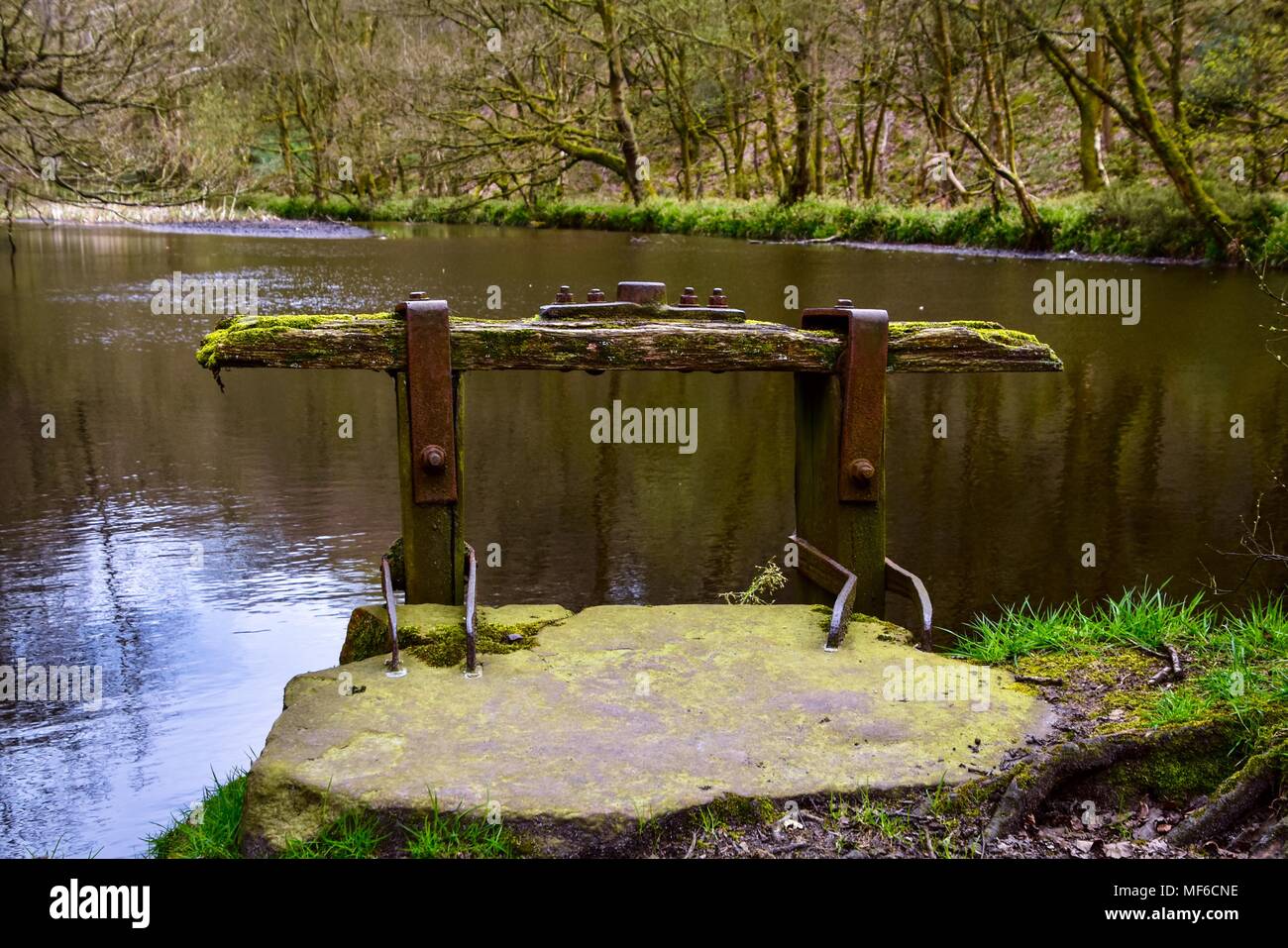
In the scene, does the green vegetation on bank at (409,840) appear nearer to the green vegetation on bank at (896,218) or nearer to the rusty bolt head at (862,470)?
the rusty bolt head at (862,470)

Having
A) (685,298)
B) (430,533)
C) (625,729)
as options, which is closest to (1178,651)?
(625,729)

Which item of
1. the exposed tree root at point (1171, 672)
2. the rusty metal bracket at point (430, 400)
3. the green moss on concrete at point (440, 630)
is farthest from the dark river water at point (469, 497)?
the exposed tree root at point (1171, 672)

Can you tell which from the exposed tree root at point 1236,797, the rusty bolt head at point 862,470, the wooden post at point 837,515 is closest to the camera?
the exposed tree root at point 1236,797

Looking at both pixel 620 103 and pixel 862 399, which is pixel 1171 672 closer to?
pixel 862 399

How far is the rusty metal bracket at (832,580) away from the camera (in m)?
5.05

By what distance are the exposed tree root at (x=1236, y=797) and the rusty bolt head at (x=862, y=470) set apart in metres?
2.24

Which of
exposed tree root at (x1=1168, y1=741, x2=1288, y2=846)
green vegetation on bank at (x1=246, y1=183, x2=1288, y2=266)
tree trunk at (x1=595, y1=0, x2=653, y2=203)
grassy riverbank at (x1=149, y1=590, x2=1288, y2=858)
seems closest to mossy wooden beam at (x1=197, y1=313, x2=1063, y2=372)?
grassy riverbank at (x1=149, y1=590, x2=1288, y2=858)

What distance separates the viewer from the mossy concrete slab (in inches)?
147

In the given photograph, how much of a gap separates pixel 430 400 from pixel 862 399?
1.91 metres

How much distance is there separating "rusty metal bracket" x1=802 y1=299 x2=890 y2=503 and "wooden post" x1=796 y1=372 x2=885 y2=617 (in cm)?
5

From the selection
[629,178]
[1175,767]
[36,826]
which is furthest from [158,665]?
[629,178]

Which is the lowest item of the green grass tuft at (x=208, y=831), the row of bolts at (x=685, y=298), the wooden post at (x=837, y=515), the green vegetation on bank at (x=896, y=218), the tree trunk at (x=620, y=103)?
the green grass tuft at (x=208, y=831)

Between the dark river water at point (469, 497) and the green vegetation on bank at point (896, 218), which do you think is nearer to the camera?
the dark river water at point (469, 497)

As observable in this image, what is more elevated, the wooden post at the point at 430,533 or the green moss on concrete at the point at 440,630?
the wooden post at the point at 430,533
